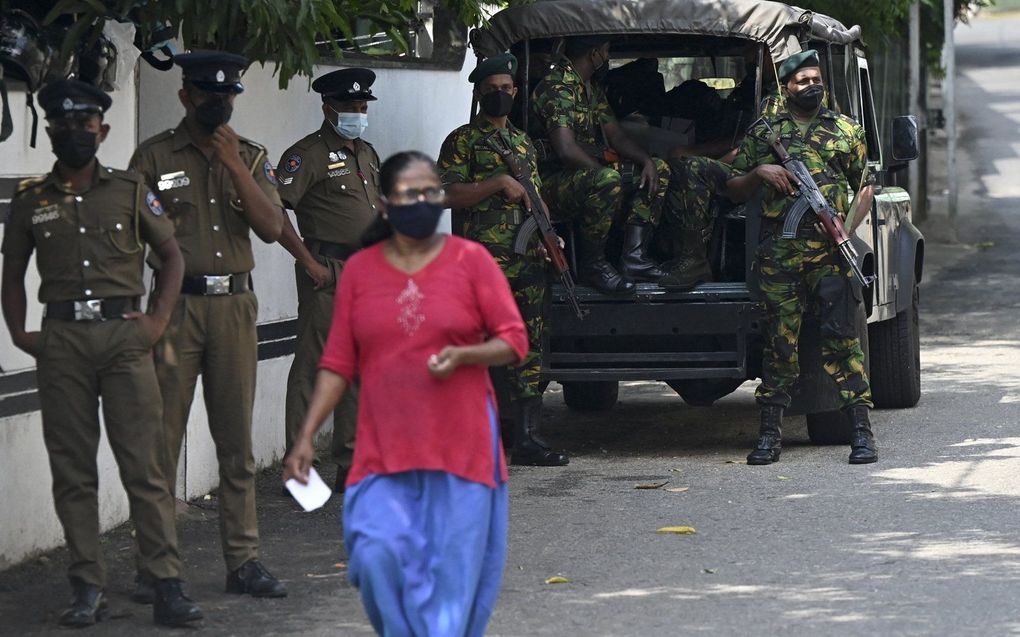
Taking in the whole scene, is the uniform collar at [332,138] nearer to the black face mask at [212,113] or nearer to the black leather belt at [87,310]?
the black face mask at [212,113]

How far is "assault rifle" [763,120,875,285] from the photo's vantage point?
901 cm

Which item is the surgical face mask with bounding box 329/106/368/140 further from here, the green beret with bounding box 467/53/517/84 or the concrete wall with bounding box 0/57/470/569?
the green beret with bounding box 467/53/517/84

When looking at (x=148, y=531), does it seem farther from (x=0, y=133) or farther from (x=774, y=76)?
(x=774, y=76)

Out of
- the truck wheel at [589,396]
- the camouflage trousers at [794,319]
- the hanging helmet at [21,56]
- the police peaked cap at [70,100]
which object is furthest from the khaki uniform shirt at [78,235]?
the truck wheel at [589,396]

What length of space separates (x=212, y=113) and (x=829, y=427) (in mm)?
4616

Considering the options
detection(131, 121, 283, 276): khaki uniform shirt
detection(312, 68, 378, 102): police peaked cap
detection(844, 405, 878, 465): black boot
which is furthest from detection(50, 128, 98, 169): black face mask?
detection(844, 405, 878, 465): black boot

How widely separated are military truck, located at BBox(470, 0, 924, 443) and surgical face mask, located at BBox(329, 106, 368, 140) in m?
1.49

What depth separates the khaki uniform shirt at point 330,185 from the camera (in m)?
8.11

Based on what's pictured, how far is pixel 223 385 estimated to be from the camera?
650 centimetres

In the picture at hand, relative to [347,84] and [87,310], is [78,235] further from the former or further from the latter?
[347,84]

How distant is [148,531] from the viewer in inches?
241

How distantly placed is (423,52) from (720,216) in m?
2.36

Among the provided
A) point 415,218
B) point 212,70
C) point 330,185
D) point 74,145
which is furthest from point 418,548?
point 330,185

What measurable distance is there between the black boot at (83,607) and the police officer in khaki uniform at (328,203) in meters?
2.22
